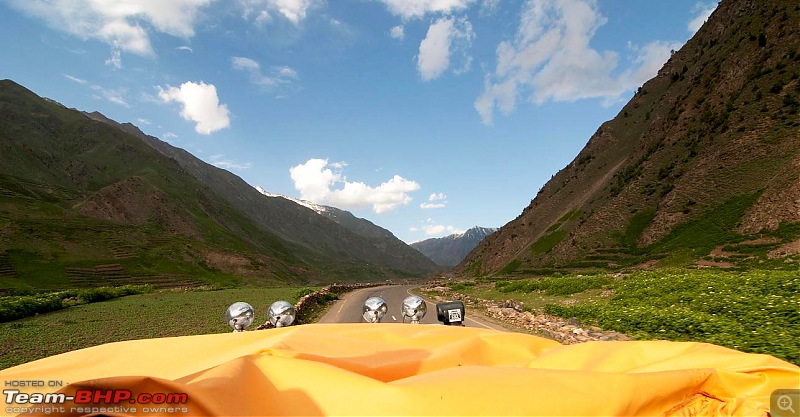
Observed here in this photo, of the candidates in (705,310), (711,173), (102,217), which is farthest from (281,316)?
(102,217)

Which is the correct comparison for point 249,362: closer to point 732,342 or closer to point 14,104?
point 732,342

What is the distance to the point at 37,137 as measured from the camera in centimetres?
13675

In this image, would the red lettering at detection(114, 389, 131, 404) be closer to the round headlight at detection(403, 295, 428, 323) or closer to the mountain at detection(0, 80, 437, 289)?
the round headlight at detection(403, 295, 428, 323)

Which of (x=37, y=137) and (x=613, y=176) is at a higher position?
(x=37, y=137)

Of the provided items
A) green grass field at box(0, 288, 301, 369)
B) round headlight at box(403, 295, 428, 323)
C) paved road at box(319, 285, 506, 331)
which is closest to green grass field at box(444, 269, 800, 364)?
paved road at box(319, 285, 506, 331)

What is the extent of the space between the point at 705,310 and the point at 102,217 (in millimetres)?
121341

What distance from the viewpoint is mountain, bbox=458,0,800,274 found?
34438mm

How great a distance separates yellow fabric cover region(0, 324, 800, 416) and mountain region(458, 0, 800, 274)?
31373 mm

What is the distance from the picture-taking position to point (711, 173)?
43750 millimetres

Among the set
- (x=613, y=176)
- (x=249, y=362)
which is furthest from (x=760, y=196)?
(x=249, y=362)

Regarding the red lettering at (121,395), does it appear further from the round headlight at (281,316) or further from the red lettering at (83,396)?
the round headlight at (281,316)

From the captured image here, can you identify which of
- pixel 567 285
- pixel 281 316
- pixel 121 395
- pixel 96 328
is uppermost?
pixel 121 395

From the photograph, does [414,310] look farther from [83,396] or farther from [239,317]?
[83,396]

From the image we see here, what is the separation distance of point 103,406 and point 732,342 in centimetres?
1236
